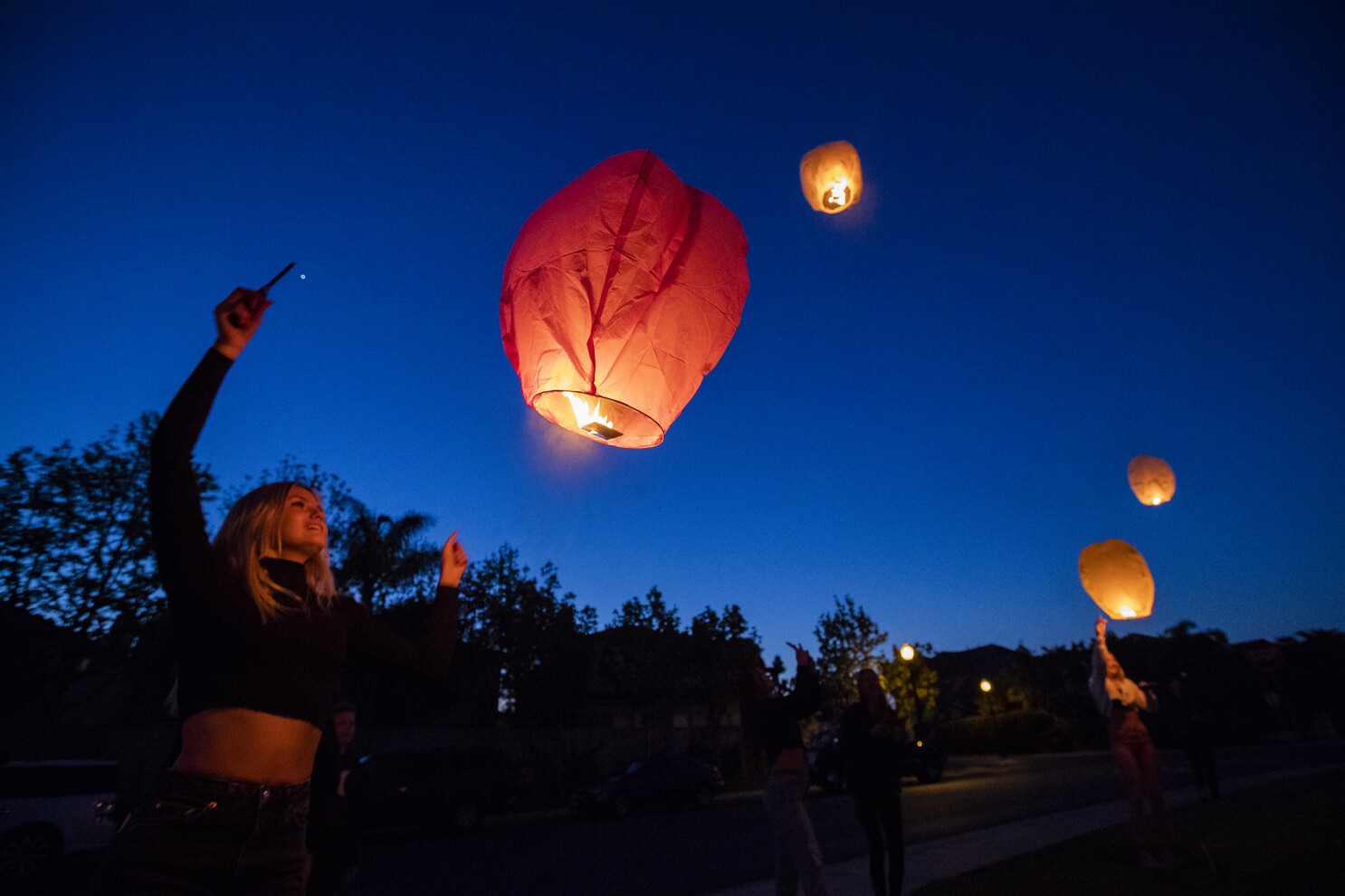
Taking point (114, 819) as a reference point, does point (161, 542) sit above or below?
above

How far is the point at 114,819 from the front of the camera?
11.5 m

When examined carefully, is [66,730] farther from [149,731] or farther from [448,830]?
[448,830]

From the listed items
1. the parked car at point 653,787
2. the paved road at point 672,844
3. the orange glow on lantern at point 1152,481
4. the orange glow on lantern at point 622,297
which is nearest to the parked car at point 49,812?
the paved road at point 672,844

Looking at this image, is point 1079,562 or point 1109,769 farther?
point 1109,769

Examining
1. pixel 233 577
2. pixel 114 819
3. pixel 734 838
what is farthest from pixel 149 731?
pixel 233 577

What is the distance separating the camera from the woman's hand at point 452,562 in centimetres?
253

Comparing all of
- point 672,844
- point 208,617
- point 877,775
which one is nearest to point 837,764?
point 672,844

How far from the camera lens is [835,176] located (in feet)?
14.8

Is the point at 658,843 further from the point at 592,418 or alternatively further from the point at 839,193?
the point at 592,418

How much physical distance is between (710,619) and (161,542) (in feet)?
105

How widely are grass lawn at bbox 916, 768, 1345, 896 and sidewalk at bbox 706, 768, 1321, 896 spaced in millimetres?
312

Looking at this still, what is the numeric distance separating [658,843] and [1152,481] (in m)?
9.17

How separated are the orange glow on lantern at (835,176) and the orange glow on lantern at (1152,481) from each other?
669cm

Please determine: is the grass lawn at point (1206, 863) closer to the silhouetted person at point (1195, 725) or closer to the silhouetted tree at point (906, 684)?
the silhouetted person at point (1195, 725)
